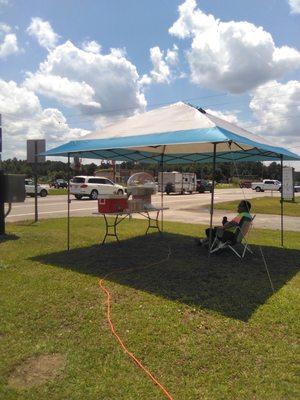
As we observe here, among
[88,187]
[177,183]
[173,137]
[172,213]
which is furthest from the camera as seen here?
[177,183]


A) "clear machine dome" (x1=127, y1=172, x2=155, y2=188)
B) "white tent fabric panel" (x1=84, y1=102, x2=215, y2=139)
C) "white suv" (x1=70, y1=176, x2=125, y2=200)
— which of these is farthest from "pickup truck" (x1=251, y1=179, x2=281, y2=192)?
"white tent fabric panel" (x1=84, y1=102, x2=215, y2=139)

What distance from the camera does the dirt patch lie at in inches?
135

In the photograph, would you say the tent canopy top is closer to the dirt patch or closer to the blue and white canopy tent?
the blue and white canopy tent

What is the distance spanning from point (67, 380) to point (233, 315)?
2210 millimetres

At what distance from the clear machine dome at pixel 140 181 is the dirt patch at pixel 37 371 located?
728 centimetres

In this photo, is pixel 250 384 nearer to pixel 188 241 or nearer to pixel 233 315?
pixel 233 315

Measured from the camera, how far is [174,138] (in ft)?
22.2

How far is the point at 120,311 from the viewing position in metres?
5.00

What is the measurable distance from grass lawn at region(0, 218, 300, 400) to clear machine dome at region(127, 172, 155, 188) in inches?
133

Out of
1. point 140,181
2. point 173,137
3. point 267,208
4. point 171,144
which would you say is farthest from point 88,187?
point 171,144

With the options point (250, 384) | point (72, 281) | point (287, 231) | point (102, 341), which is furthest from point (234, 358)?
point (287, 231)

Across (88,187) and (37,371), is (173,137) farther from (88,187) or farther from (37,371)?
(88,187)

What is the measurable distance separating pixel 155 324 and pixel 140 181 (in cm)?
724

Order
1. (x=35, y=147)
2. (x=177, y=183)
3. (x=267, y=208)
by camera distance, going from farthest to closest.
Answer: (x=177, y=183), (x=267, y=208), (x=35, y=147)
